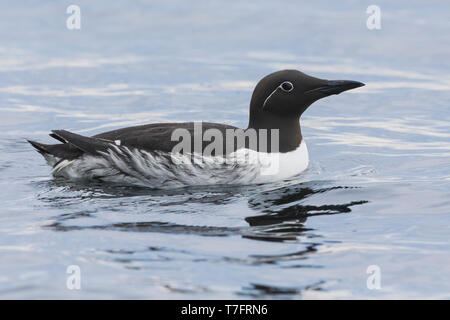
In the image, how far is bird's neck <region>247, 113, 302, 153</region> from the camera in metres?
9.39

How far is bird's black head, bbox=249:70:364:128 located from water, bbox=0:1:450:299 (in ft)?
2.40

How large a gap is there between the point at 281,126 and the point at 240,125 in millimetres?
2986

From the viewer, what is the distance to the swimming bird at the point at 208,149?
29.5ft

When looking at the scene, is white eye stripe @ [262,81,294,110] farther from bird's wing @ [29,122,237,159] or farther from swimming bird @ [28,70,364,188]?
bird's wing @ [29,122,237,159]

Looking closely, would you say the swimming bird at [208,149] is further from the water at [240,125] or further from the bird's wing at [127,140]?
the water at [240,125]

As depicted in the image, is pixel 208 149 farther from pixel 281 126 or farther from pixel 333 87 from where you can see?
pixel 333 87

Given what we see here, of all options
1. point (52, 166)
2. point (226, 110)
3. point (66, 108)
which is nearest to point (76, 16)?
point (66, 108)

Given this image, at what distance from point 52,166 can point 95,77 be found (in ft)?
17.3

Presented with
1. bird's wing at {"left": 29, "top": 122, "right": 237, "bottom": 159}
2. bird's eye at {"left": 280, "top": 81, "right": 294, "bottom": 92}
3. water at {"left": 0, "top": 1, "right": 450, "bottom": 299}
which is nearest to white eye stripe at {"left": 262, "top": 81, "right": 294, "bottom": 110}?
bird's eye at {"left": 280, "top": 81, "right": 294, "bottom": 92}

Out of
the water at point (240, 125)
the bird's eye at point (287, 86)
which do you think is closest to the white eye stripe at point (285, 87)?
the bird's eye at point (287, 86)

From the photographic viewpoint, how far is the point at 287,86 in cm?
934

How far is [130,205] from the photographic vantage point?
8352 millimetres

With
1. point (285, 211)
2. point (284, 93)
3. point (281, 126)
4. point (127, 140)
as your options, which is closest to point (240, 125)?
point (281, 126)
